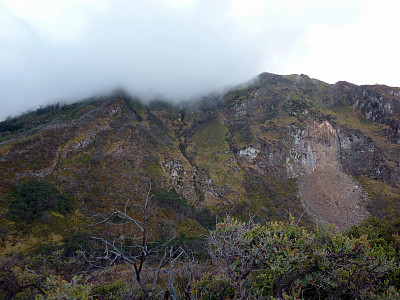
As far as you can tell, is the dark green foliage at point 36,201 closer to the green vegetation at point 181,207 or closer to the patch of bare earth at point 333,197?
the green vegetation at point 181,207

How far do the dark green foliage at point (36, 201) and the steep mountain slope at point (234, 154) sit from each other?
2094mm

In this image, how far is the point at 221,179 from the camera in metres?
92.2

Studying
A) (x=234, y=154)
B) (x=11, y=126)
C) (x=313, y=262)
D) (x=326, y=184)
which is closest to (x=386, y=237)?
(x=313, y=262)

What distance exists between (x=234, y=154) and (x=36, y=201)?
79221 millimetres

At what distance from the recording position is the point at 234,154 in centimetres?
10812

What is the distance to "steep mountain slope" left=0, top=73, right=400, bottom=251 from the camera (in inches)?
2803

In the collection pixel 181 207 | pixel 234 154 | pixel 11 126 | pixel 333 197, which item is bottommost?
pixel 333 197

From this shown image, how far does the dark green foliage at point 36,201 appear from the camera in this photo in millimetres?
52594

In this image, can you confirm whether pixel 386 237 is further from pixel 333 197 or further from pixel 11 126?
pixel 11 126

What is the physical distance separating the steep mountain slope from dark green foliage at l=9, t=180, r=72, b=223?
82.4 inches

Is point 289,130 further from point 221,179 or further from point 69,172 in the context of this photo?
point 69,172

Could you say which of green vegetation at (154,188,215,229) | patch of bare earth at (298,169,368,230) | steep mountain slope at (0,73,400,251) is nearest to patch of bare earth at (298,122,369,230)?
patch of bare earth at (298,169,368,230)

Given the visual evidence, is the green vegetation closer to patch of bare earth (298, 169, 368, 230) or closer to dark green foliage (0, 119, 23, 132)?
patch of bare earth (298, 169, 368, 230)

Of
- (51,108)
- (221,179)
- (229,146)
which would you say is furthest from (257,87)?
(51,108)
